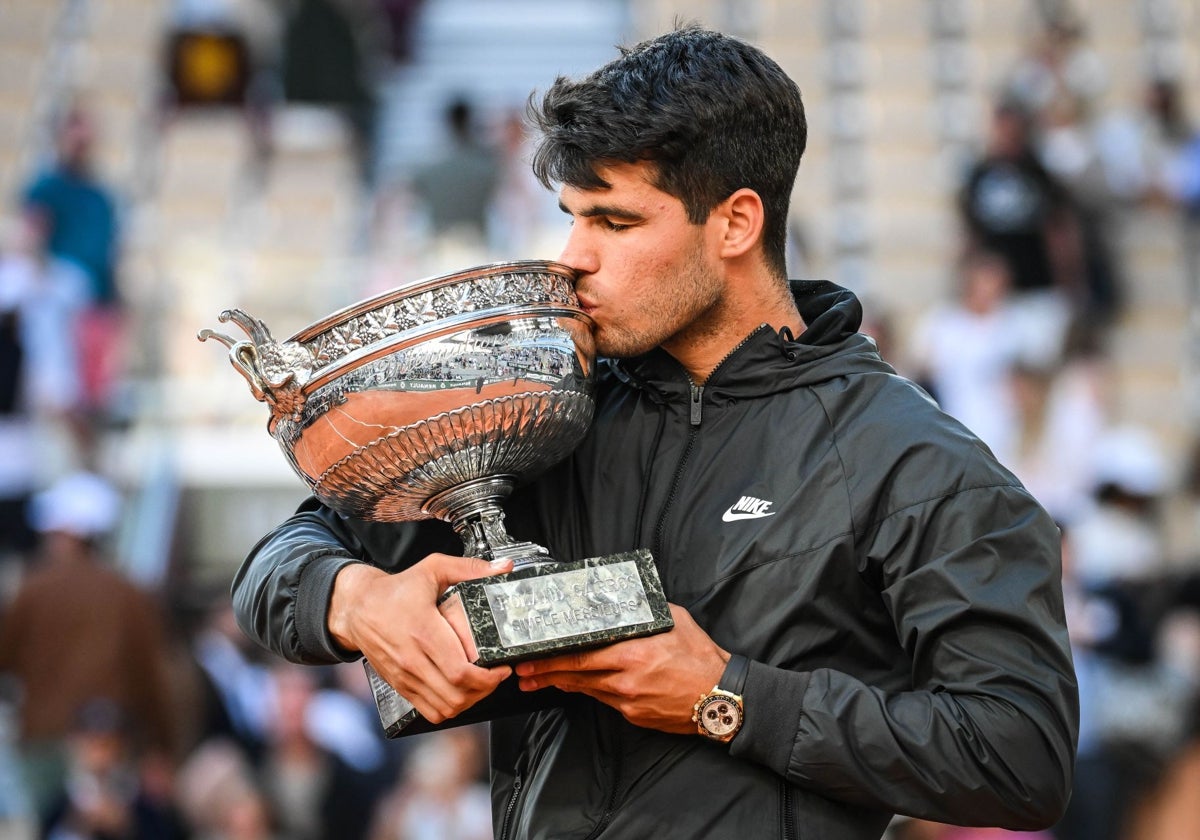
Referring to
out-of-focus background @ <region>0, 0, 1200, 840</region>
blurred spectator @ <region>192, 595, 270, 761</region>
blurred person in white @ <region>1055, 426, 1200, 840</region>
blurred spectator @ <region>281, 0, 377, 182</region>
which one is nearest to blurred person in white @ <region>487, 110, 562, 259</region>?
out-of-focus background @ <region>0, 0, 1200, 840</region>

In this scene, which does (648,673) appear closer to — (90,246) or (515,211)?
(90,246)

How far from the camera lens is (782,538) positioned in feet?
7.44

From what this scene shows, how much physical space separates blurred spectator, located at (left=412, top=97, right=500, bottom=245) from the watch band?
737cm

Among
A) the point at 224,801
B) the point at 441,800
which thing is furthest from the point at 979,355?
the point at 224,801

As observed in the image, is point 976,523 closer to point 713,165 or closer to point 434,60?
point 713,165

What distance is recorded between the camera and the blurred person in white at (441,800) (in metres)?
6.77

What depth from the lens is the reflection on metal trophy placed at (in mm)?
2072

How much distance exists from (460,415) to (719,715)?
1.51ft

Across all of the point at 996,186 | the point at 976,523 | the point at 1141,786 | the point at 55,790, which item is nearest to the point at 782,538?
the point at 976,523

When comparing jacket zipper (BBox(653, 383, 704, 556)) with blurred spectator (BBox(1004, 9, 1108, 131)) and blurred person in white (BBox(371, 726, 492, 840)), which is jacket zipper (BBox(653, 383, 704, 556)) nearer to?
blurred person in white (BBox(371, 726, 492, 840))

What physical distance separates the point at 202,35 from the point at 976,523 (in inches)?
410

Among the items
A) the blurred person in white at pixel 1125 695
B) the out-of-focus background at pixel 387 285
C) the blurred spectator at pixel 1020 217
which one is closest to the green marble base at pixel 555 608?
the out-of-focus background at pixel 387 285

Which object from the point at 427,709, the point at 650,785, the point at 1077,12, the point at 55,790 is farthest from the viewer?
the point at 1077,12

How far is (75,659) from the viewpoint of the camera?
23.5 ft
